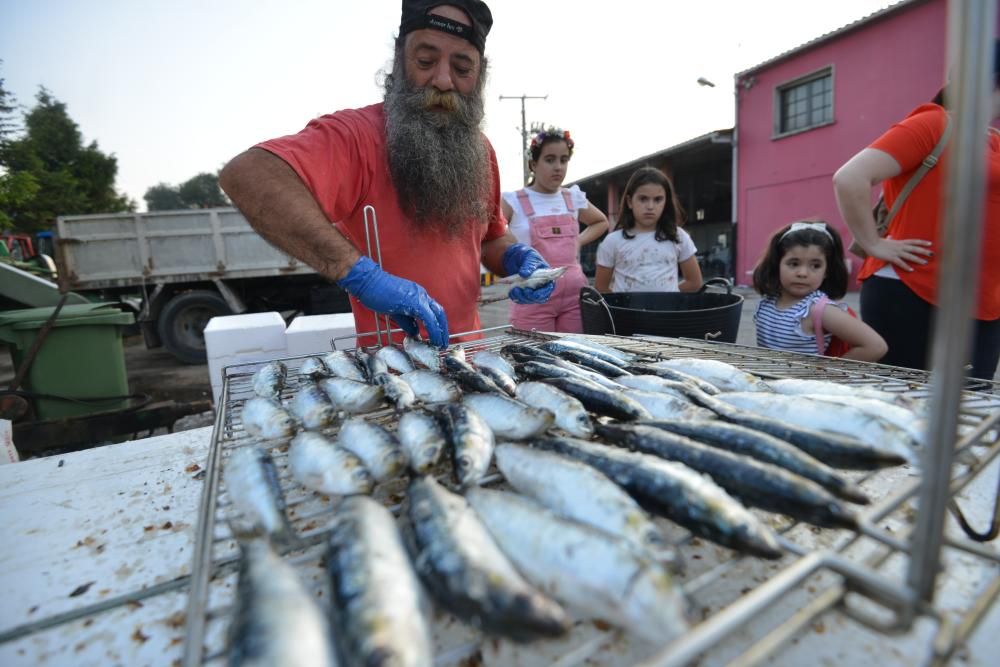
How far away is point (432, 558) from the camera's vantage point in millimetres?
844

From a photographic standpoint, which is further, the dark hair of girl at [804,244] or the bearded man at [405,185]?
the dark hair of girl at [804,244]

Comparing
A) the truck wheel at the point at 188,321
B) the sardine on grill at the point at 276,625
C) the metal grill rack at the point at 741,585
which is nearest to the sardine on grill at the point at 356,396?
the metal grill rack at the point at 741,585

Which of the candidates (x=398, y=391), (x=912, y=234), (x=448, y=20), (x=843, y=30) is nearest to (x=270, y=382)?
(x=398, y=391)

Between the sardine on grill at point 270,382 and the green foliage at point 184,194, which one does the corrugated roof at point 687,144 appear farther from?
the green foliage at point 184,194

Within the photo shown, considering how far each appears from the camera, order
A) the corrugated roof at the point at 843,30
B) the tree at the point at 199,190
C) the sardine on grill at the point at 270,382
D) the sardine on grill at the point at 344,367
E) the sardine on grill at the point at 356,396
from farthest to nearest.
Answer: the tree at the point at 199,190 → the corrugated roof at the point at 843,30 → the sardine on grill at the point at 344,367 → the sardine on grill at the point at 270,382 → the sardine on grill at the point at 356,396

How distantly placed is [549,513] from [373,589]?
1.15 feet

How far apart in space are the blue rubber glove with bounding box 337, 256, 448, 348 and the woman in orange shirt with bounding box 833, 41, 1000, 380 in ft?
7.62

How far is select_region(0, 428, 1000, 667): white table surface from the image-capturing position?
86 centimetres

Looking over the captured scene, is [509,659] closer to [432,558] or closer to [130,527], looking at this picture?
[432,558]

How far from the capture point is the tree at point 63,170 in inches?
1278

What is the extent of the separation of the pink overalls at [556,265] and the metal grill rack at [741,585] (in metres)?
2.86

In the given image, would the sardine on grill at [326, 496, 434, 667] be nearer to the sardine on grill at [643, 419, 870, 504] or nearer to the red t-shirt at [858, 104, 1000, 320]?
the sardine on grill at [643, 419, 870, 504]

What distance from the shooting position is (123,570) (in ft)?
3.71

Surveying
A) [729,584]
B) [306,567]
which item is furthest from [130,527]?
[729,584]
